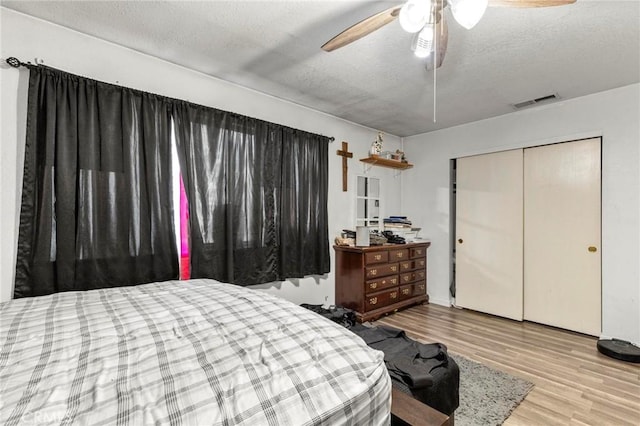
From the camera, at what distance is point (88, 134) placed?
2.05m

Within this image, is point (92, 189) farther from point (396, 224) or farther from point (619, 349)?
point (619, 349)

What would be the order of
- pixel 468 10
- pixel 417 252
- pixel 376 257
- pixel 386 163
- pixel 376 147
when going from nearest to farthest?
pixel 468 10
pixel 376 257
pixel 376 147
pixel 417 252
pixel 386 163

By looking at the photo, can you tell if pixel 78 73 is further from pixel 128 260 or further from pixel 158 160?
pixel 128 260

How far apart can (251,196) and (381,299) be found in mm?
1977

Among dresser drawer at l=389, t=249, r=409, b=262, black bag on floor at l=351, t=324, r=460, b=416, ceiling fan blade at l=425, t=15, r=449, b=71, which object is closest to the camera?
black bag on floor at l=351, t=324, r=460, b=416

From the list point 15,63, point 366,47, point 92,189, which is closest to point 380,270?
point 366,47

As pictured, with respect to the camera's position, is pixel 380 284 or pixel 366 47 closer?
pixel 366 47

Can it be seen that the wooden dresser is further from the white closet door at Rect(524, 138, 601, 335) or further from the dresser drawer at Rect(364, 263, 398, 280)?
the white closet door at Rect(524, 138, 601, 335)

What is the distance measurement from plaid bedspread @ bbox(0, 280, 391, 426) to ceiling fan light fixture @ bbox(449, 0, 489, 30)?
4.80 ft

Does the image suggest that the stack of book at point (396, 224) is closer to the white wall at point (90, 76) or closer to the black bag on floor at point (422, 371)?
the white wall at point (90, 76)

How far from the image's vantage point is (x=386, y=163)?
Result: 431 centimetres

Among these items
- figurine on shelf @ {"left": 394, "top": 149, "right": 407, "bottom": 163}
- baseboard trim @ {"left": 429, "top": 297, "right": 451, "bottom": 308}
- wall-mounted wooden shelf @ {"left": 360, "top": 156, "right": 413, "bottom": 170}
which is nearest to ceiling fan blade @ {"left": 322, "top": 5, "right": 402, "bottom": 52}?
wall-mounted wooden shelf @ {"left": 360, "top": 156, "right": 413, "bottom": 170}

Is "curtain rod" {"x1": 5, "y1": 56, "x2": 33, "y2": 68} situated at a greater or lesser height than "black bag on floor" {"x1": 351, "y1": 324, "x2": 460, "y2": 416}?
greater

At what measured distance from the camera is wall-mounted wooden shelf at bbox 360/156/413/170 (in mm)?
4046
